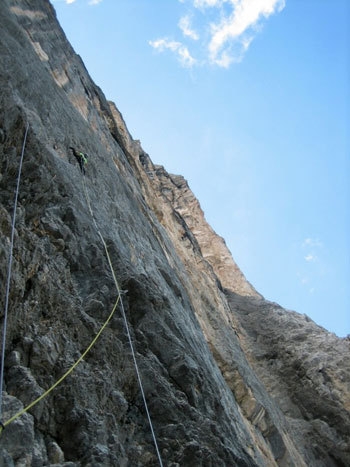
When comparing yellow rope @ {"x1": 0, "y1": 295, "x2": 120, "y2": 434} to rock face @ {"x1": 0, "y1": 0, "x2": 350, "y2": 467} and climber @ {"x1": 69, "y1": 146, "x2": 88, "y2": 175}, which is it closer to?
rock face @ {"x1": 0, "y1": 0, "x2": 350, "y2": 467}

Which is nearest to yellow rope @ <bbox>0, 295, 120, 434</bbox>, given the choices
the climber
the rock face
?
the rock face

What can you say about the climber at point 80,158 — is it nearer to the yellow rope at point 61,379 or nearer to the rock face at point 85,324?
the rock face at point 85,324

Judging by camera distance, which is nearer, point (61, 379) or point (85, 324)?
point (61, 379)

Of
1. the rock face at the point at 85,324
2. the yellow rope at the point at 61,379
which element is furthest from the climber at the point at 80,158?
the yellow rope at the point at 61,379

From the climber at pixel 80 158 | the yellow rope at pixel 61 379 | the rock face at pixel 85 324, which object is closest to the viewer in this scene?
the yellow rope at pixel 61 379

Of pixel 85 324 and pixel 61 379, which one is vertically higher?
pixel 85 324

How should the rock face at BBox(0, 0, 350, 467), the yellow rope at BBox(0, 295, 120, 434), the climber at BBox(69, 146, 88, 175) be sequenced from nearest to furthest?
1. the yellow rope at BBox(0, 295, 120, 434)
2. the rock face at BBox(0, 0, 350, 467)
3. the climber at BBox(69, 146, 88, 175)

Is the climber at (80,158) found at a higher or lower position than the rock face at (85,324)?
higher

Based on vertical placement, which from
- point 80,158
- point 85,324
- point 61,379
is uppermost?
point 80,158

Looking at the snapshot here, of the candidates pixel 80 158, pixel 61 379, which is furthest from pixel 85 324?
pixel 80 158

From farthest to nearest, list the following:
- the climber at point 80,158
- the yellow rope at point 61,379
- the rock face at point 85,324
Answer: the climber at point 80,158, the rock face at point 85,324, the yellow rope at point 61,379

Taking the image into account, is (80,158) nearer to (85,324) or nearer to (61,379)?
(85,324)

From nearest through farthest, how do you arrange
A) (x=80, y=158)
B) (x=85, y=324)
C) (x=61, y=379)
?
(x=61, y=379)
(x=85, y=324)
(x=80, y=158)

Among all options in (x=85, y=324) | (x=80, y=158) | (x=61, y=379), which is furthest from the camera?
(x=80, y=158)
